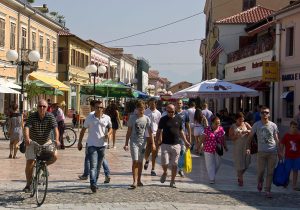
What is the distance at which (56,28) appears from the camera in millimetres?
45562

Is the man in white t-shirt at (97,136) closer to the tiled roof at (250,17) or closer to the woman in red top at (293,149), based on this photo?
the woman in red top at (293,149)

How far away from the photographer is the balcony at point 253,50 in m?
30.4

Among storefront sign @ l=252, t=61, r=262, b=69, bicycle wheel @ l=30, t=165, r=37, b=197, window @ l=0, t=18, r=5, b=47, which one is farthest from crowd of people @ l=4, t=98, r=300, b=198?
window @ l=0, t=18, r=5, b=47

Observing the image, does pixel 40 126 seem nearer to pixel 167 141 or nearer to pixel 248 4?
pixel 167 141

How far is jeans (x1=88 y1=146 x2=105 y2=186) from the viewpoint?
34.2 feet

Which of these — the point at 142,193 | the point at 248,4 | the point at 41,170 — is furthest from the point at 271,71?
the point at 248,4

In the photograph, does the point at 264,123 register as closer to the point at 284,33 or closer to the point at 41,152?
the point at 41,152

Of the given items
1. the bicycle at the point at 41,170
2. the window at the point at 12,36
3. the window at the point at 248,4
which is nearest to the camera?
the bicycle at the point at 41,170

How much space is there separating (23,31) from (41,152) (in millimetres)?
27977

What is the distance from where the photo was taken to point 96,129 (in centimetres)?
1106

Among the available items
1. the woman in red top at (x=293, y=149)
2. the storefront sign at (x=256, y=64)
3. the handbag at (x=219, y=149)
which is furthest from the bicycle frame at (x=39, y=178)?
the storefront sign at (x=256, y=64)

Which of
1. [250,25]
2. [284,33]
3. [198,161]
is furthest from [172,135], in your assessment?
[250,25]

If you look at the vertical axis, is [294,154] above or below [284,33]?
below

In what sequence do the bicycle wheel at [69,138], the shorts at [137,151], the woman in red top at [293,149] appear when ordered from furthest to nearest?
the bicycle wheel at [69,138], the woman in red top at [293,149], the shorts at [137,151]
